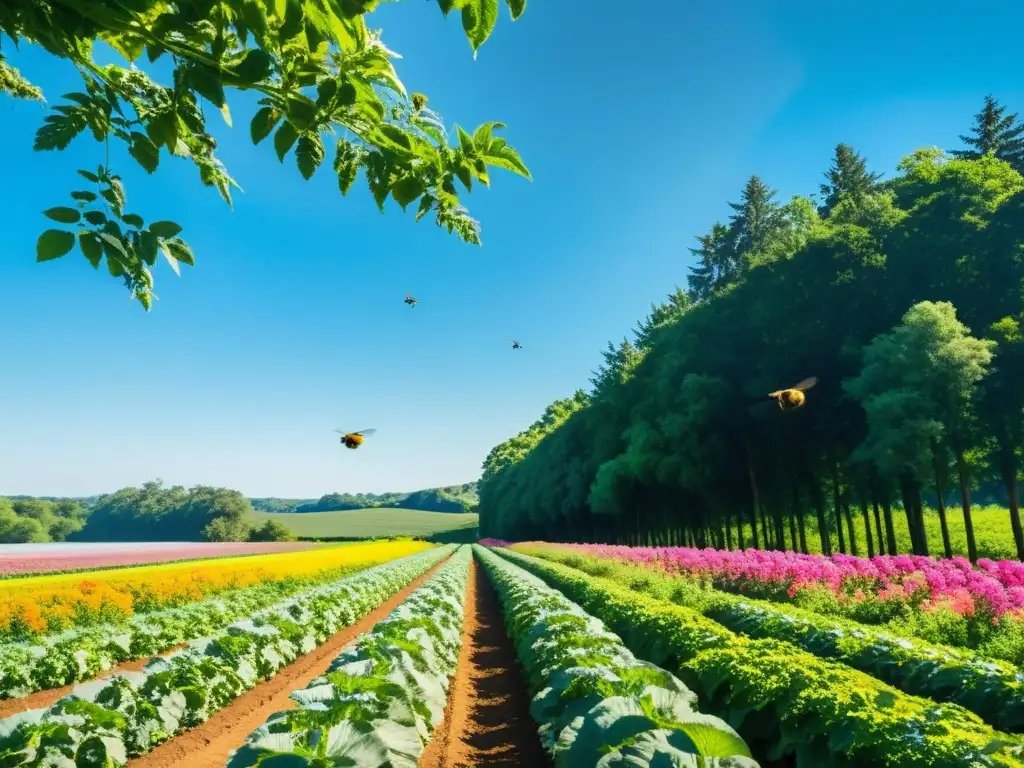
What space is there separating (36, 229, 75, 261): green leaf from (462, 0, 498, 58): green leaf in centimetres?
141

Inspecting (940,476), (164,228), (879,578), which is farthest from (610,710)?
(940,476)

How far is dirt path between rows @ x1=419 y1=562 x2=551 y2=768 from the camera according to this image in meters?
6.94

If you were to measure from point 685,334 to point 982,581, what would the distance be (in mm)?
26443

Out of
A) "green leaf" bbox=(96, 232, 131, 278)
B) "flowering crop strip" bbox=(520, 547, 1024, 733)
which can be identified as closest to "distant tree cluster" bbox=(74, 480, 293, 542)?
"flowering crop strip" bbox=(520, 547, 1024, 733)

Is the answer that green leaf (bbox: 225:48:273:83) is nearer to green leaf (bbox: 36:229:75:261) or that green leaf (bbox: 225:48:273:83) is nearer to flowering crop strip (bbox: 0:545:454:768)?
green leaf (bbox: 36:229:75:261)

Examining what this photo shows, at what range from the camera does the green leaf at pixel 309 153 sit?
6.64ft

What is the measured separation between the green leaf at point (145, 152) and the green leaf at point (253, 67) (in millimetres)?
640

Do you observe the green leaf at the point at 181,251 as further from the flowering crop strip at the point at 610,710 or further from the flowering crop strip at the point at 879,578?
the flowering crop strip at the point at 879,578

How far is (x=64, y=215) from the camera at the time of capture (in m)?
1.89

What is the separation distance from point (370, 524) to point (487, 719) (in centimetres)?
13366

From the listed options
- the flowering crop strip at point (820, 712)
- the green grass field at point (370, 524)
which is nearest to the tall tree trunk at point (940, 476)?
the flowering crop strip at point (820, 712)

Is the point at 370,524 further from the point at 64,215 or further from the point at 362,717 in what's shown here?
the point at 64,215

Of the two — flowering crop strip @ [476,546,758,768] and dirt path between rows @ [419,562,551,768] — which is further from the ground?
flowering crop strip @ [476,546,758,768]

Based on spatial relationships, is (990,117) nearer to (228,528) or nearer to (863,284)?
(863,284)
